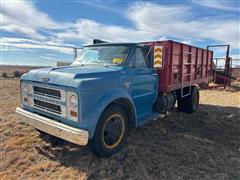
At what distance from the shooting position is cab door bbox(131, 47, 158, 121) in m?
5.12

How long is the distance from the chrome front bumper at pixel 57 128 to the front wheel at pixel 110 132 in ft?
1.34

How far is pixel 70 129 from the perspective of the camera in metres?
3.80

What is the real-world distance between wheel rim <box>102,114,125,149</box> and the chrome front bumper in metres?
0.63

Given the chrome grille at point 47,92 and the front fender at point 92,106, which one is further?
the chrome grille at point 47,92

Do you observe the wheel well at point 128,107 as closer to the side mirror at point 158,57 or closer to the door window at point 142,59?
the door window at point 142,59

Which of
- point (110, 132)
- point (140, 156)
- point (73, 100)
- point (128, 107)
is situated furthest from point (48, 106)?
point (140, 156)

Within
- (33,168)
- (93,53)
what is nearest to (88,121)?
(33,168)

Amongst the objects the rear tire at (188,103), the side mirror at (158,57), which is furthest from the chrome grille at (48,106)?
the rear tire at (188,103)

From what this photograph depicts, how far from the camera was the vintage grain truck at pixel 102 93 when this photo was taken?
3.85 m

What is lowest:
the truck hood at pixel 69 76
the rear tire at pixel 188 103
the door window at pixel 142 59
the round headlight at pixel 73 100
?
the rear tire at pixel 188 103

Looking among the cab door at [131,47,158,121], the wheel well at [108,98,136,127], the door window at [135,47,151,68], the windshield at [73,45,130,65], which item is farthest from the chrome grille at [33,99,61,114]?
the door window at [135,47,151,68]

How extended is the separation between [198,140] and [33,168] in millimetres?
3563

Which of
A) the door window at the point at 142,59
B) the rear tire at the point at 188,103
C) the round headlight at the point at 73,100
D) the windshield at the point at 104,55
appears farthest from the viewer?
the rear tire at the point at 188,103

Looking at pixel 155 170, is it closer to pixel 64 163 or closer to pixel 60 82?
pixel 64 163
